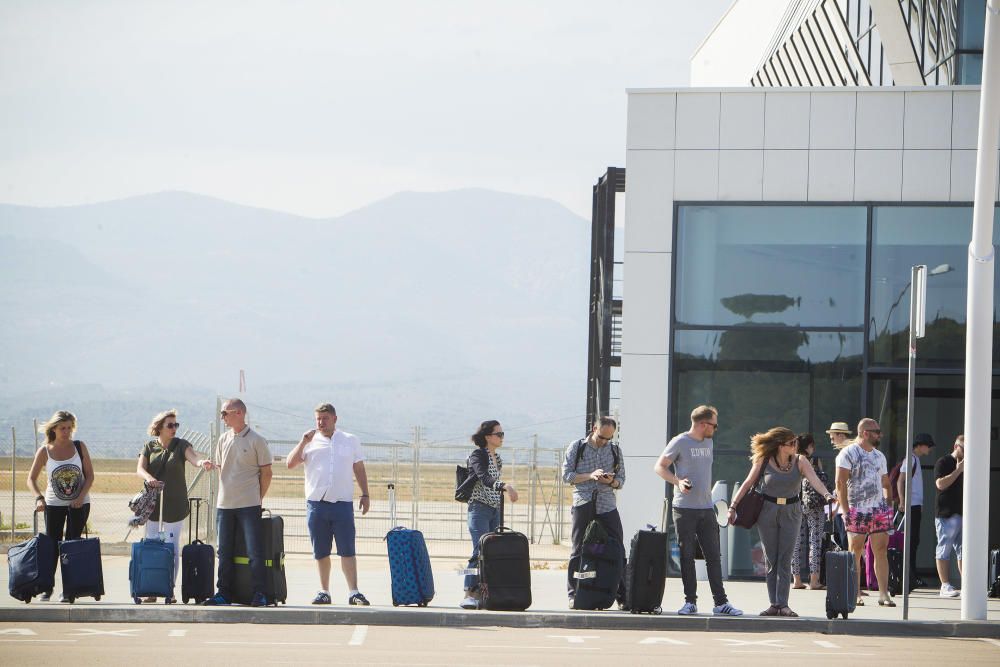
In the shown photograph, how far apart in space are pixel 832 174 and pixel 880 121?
31.5 inches

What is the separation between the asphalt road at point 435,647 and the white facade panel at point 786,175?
652cm

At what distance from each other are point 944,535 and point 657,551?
12.6 ft

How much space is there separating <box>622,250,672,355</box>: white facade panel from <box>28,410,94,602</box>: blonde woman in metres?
6.47

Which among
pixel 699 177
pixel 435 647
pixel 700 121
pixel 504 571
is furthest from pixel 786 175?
pixel 435 647

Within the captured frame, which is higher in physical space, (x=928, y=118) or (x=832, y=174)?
(x=928, y=118)

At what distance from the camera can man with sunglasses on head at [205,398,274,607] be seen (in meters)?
12.7

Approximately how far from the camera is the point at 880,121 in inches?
670

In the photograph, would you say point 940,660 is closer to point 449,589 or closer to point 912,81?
point 449,589

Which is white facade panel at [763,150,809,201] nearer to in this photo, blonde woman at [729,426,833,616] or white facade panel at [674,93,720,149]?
white facade panel at [674,93,720,149]

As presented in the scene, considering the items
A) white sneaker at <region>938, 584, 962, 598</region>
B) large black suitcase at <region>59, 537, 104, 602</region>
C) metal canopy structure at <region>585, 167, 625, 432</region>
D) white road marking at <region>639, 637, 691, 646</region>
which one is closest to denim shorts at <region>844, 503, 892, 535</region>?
white sneaker at <region>938, 584, 962, 598</region>

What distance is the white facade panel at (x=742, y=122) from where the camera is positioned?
17.1 metres

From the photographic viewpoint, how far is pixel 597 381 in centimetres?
2609

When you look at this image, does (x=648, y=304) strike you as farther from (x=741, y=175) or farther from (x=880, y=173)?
(x=880, y=173)

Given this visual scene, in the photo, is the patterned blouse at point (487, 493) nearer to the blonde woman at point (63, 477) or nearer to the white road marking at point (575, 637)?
the white road marking at point (575, 637)
